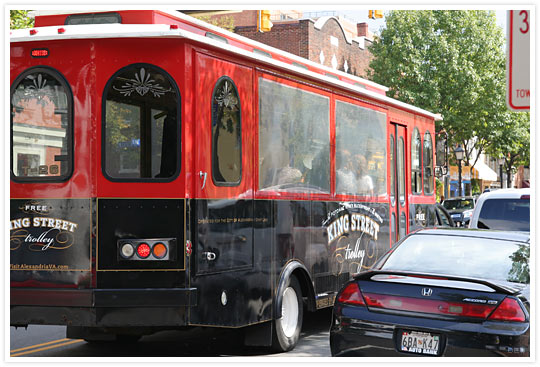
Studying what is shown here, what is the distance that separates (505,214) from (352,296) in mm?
6383

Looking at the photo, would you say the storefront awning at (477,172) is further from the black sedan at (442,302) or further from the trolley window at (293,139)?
the black sedan at (442,302)

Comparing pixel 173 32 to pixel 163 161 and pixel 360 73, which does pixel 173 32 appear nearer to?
pixel 163 161

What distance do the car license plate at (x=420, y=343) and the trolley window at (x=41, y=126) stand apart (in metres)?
3.46

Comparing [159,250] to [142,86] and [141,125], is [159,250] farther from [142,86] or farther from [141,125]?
[142,86]

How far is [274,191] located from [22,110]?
2897 millimetres

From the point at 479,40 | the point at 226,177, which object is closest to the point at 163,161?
the point at 226,177

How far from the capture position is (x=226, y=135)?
791 centimetres

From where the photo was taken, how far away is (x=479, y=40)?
121ft

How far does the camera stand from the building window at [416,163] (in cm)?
1375

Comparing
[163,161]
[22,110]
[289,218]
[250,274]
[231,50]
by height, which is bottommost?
[250,274]

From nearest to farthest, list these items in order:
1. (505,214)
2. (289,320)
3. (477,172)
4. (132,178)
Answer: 1. (132,178)
2. (289,320)
3. (505,214)
4. (477,172)

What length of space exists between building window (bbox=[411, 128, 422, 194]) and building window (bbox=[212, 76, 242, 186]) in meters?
6.29

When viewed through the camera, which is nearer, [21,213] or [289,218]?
[21,213]

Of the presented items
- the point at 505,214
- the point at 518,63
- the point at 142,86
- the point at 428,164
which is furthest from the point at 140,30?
the point at 428,164
